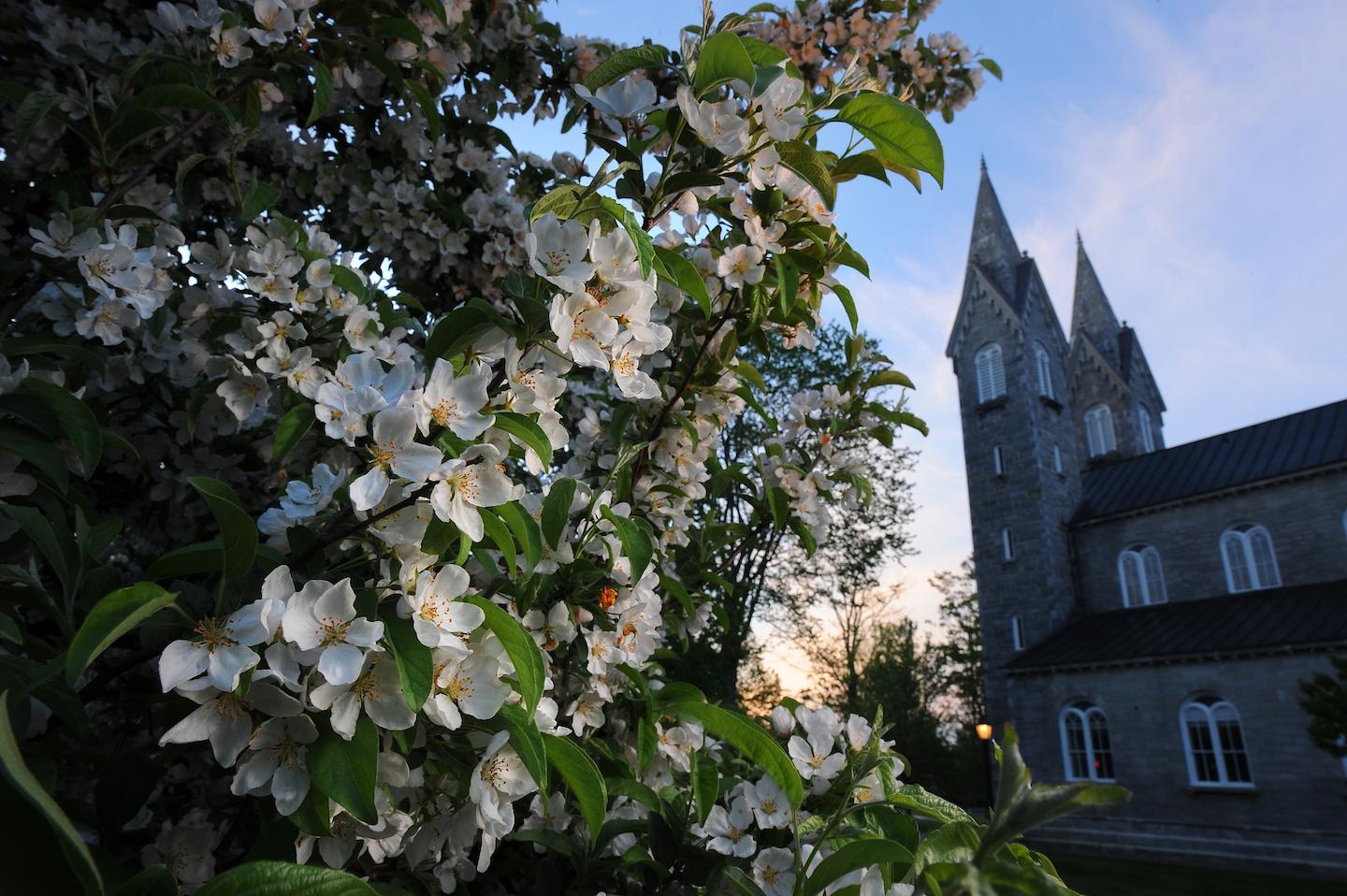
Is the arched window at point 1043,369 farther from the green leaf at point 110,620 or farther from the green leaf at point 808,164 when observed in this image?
the green leaf at point 110,620

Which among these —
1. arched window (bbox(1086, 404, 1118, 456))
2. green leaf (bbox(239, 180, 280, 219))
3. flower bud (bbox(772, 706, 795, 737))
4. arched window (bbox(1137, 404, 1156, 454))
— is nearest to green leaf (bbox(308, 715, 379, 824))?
flower bud (bbox(772, 706, 795, 737))

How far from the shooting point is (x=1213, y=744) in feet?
57.6

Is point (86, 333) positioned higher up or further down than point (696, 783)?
higher up

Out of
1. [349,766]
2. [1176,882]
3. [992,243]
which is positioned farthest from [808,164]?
[992,243]

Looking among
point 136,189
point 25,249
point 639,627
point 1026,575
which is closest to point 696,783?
point 639,627

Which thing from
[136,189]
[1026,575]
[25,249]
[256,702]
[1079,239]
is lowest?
[256,702]

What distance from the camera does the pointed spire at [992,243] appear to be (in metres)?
25.5

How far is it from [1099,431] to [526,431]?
31591 mm

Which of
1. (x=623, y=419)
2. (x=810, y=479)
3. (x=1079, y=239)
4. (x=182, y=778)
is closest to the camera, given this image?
(x=182, y=778)

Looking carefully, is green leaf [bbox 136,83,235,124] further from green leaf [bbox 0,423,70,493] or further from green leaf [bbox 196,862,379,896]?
green leaf [bbox 196,862,379,896]

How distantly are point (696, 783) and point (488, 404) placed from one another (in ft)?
2.85

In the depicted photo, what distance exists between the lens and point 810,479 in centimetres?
248

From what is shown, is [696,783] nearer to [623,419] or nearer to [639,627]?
[639,627]

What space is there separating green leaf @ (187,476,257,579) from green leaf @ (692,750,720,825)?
94 centimetres
